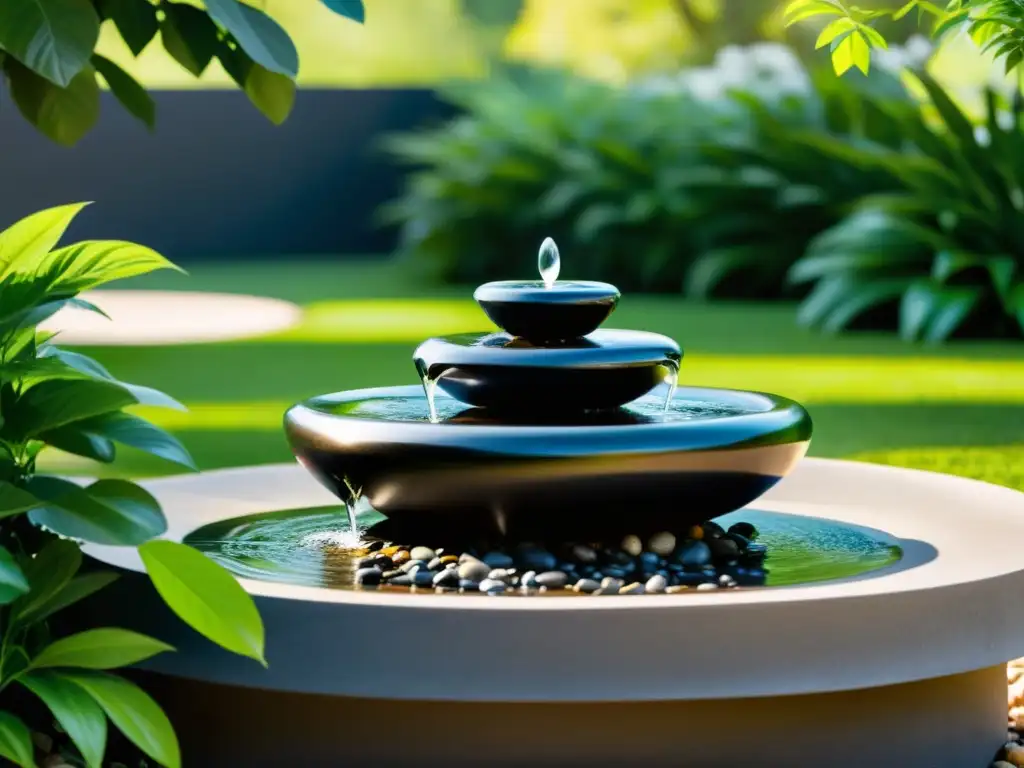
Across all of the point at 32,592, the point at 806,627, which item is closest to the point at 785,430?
the point at 806,627

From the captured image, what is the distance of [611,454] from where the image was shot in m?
2.48

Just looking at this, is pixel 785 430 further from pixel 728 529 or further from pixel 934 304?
pixel 934 304

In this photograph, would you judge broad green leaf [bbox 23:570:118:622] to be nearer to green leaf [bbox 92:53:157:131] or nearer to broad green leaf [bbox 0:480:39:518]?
broad green leaf [bbox 0:480:39:518]

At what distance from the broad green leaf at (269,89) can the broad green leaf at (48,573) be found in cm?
73

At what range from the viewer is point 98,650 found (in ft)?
6.79

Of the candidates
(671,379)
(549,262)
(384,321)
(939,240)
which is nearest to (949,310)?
(939,240)

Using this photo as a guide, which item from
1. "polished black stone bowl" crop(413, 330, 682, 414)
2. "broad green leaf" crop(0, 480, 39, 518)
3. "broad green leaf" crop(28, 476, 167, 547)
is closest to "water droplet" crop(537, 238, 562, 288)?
"polished black stone bowl" crop(413, 330, 682, 414)

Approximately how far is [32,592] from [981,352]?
6555 millimetres

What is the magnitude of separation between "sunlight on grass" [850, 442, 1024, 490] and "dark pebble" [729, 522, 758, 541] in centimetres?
215

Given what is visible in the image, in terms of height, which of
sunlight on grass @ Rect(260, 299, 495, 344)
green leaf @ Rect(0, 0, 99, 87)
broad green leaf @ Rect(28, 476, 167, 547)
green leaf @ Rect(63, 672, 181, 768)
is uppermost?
green leaf @ Rect(0, 0, 99, 87)

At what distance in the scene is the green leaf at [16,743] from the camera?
6.51ft

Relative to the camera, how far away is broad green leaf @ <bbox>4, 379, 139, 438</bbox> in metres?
2.13

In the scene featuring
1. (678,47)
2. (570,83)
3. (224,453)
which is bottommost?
(224,453)

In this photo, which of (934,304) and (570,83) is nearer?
(934,304)
